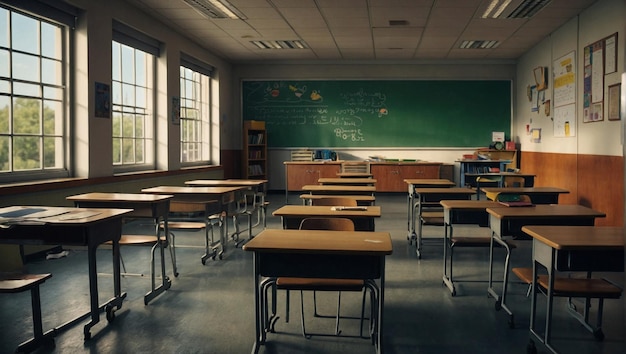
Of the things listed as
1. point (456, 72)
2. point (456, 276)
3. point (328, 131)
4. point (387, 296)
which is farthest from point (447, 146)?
point (387, 296)

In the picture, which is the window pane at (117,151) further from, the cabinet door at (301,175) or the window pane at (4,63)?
the cabinet door at (301,175)

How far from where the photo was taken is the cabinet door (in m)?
11.3

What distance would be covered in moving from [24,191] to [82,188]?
3.34 feet

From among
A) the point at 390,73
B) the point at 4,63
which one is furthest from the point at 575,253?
the point at 390,73

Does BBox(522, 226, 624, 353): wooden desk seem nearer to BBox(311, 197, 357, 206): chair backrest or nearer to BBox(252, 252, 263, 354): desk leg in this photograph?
BBox(252, 252, 263, 354): desk leg

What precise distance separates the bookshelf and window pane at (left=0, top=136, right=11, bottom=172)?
6.15m

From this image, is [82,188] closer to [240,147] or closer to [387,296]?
[387,296]

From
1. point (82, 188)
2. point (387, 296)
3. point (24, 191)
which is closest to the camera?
point (387, 296)

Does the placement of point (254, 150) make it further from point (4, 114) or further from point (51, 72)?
point (4, 114)

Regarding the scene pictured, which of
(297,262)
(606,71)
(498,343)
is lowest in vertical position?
(498,343)

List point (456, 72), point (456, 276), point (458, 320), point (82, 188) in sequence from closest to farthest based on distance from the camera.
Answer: point (458, 320) → point (456, 276) → point (82, 188) → point (456, 72)

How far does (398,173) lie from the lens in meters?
11.2

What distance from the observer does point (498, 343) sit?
9.82ft

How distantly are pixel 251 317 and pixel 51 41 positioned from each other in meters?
4.11
